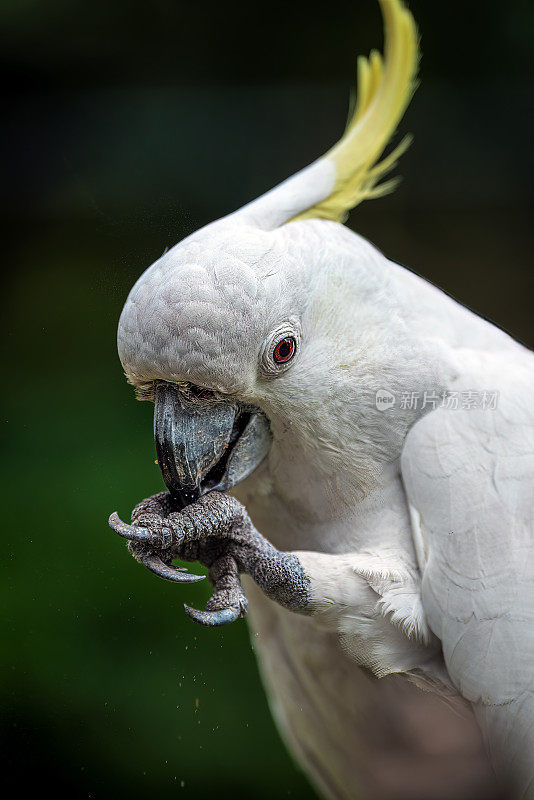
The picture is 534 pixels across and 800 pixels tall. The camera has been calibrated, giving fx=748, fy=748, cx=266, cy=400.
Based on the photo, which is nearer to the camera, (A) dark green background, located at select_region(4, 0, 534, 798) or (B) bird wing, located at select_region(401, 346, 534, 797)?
(B) bird wing, located at select_region(401, 346, 534, 797)

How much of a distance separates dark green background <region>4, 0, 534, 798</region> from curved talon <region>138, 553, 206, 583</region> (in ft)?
0.59

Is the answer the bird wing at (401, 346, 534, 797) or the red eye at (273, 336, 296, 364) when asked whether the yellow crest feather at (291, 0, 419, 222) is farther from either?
the bird wing at (401, 346, 534, 797)

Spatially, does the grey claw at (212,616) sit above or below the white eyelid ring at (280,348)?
below

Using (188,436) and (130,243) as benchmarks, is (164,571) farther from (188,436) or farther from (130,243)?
(130,243)

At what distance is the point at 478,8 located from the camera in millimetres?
1592

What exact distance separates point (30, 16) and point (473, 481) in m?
1.22

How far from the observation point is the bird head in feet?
3.05

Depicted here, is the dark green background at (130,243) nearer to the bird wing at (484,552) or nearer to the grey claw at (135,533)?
the grey claw at (135,533)

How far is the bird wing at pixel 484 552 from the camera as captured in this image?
39.4 inches

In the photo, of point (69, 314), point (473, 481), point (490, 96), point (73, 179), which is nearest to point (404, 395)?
point (473, 481)

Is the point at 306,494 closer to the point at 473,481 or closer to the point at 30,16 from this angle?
the point at 473,481

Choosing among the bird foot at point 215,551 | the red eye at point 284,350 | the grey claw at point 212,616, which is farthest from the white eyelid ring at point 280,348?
the grey claw at point 212,616

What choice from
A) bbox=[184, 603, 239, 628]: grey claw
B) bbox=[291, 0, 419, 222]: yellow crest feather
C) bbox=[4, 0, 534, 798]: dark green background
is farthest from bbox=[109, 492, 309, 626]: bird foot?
Result: bbox=[291, 0, 419, 222]: yellow crest feather

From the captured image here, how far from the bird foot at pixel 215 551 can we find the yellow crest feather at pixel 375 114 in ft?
1.60
